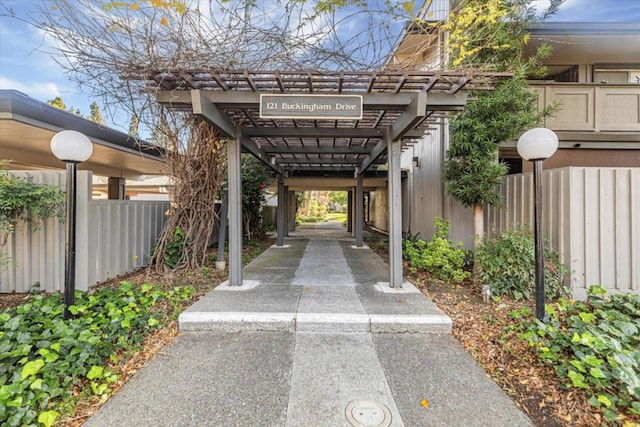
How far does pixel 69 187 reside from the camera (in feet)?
9.72

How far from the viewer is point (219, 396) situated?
2.12 meters

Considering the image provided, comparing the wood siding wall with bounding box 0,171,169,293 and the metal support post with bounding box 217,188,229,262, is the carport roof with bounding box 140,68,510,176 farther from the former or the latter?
the metal support post with bounding box 217,188,229,262

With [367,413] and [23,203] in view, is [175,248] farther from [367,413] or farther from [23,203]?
[367,413]

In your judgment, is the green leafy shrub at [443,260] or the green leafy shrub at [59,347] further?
the green leafy shrub at [443,260]

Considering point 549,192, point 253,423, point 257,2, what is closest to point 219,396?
point 253,423

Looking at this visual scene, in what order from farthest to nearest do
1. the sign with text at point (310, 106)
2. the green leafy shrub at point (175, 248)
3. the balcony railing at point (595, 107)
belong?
the balcony railing at point (595, 107) → the green leafy shrub at point (175, 248) → the sign with text at point (310, 106)

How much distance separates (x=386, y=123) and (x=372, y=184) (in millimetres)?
6728

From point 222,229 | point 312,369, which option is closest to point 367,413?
point 312,369

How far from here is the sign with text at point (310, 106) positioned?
3408mm

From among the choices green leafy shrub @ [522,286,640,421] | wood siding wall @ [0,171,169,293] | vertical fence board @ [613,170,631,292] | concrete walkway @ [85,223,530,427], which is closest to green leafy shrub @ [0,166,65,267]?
wood siding wall @ [0,171,169,293]

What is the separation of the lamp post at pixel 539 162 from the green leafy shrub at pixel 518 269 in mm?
948

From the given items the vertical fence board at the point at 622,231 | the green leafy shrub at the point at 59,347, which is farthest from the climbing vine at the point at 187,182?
the vertical fence board at the point at 622,231

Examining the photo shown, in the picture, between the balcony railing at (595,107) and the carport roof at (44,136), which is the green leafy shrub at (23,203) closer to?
the carport roof at (44,136)

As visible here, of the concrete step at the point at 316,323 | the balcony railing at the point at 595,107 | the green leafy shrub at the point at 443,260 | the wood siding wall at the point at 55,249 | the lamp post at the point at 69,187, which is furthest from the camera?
the balcony railing at the point at 595,107
